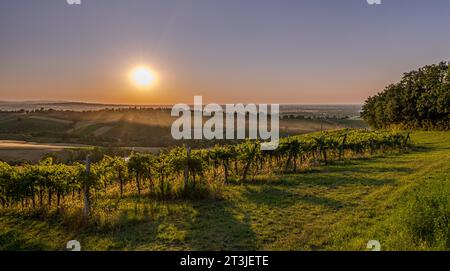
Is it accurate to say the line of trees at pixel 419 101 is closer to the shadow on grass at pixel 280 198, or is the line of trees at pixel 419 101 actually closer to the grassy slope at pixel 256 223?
the grassy slope at pixel 256 223

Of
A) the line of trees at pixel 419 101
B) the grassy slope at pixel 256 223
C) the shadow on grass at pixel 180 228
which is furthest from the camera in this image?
the line of trees at pixel 419 101

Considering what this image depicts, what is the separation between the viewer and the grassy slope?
7410 millimetres

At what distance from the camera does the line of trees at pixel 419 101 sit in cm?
3981

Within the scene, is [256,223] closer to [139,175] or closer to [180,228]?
[180,228]

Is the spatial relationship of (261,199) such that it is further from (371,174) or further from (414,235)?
(371,174)

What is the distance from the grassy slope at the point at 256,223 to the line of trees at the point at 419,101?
30.9 metres

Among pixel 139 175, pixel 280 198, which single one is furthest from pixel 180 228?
pixel 139 175

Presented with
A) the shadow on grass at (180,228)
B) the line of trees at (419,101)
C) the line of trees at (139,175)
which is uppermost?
the line of trees at (419,101)

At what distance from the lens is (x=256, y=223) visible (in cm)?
884

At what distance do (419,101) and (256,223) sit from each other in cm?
4002

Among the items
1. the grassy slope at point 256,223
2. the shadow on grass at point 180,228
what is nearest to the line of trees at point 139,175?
the grassy slope at point 256,223
